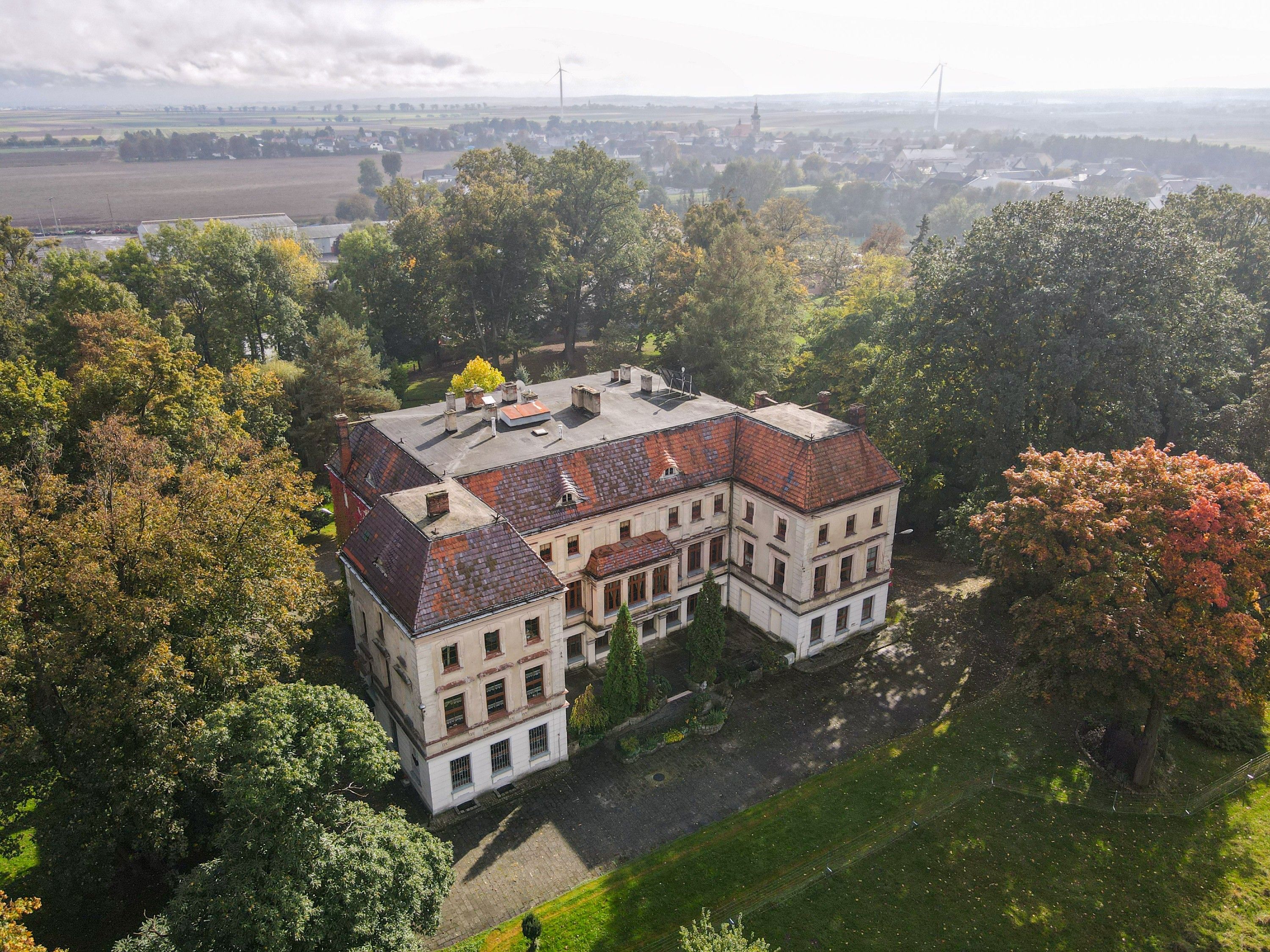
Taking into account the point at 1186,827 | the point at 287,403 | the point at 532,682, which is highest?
the point at 287,403

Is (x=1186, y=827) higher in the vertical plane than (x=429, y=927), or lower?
lower

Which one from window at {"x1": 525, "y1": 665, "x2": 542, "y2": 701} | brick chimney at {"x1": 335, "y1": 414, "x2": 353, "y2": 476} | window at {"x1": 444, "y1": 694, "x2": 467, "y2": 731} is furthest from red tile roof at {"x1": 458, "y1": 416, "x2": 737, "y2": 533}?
brick chimney at {"x1": 335, "y1": 414, "x2": 353, "y2": 476}

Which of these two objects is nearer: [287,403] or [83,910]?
[83,910]

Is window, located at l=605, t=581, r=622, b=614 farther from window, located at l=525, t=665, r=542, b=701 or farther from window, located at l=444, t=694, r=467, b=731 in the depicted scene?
window, located at l=444, t=694, r=467, b=731

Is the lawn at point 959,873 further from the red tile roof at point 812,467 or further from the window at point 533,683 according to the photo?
the red tile roof at point 812,467

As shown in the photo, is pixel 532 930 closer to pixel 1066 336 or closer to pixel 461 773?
pixel 461 773

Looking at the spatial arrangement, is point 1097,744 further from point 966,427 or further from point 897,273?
point 897,273

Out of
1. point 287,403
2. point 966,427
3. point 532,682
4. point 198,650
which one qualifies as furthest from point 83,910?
point 966,427
